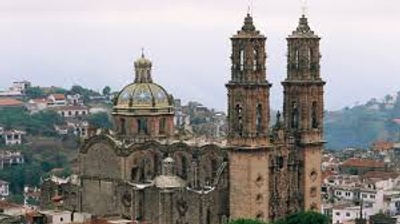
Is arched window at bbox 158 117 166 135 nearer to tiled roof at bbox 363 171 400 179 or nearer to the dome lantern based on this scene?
the dome lantern

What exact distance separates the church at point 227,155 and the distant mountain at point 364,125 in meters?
70.8

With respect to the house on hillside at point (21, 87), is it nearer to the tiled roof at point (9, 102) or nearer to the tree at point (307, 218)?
the tiled roof at point (9, 102)

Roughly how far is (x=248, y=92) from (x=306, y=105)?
3.59m

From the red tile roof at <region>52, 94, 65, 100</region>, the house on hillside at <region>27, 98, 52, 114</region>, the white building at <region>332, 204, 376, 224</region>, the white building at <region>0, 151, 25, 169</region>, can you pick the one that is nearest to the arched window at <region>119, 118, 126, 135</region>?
the white building at <region>332, 204, 376, 224</region>

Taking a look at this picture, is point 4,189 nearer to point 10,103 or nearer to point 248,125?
point 248,125

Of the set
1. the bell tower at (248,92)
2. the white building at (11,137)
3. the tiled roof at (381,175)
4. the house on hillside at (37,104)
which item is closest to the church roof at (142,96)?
the bell tower at (248,92)

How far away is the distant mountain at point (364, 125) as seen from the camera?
129000 millimetres

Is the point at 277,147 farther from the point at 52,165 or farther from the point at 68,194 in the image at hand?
the point at 52,165

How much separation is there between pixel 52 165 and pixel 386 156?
22.7 meters

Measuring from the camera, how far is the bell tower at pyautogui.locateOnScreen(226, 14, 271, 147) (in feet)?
143

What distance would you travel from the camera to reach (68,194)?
4950 centimetres

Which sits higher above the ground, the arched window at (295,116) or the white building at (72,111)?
the white building at (72,111)

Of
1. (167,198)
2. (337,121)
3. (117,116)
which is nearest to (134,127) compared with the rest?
(117,116)

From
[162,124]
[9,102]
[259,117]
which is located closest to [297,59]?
[259,117]
